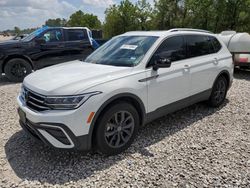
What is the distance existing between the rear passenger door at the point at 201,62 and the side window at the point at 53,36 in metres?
5.73

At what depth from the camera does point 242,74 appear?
9.13m

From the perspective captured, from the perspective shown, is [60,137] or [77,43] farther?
[77,43]

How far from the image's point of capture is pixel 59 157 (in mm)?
3293

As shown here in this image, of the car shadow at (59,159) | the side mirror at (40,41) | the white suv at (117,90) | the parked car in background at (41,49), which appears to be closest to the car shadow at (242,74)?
the white suv at (117,90)

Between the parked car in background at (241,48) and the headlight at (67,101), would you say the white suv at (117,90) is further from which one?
the parked car in background at (241,48)

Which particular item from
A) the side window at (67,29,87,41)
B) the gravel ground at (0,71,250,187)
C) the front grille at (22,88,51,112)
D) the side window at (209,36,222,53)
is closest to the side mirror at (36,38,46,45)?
the side window at (67,29,87,41)

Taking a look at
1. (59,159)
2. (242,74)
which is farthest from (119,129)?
(242,74)

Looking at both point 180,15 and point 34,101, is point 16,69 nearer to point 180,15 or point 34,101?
point 34,101

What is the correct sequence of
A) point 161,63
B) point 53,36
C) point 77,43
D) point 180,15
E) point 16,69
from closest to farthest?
point 161,63, point 16,69, point 53,36, point 77,43, point 180,15

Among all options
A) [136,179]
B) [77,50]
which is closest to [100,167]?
[136,179]


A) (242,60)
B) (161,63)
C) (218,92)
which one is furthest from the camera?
(242,60)

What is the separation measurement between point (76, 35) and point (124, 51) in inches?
227

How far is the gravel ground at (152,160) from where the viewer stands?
9.27 feet

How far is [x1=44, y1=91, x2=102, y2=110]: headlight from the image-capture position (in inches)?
110
